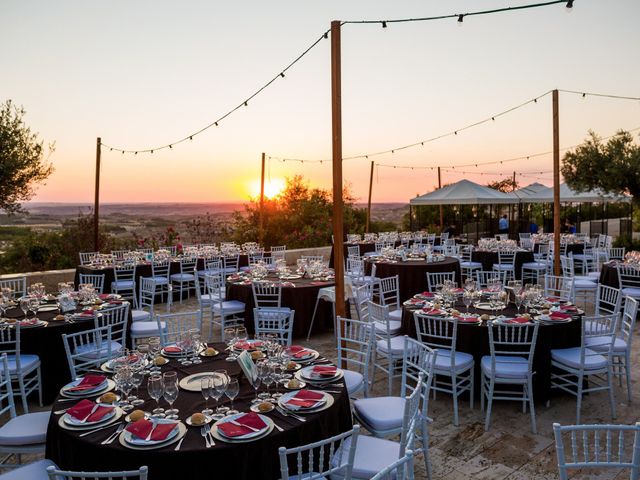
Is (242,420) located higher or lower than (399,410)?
higher

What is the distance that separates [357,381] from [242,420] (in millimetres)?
1532

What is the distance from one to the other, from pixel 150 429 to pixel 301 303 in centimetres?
491

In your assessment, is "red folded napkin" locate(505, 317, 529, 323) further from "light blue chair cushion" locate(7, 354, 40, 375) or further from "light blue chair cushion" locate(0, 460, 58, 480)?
"light blue chair cushion" locate(7, 354, 40, 375)

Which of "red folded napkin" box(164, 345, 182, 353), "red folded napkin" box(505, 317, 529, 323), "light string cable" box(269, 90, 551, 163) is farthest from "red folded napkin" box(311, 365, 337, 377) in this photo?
"light string cable" box(269, 90, 551, 163)

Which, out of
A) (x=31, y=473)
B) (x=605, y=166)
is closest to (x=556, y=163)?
(x=605, y=166)

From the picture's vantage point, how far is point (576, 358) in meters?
4.69

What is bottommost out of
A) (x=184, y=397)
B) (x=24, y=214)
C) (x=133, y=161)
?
(x=184, y=397)

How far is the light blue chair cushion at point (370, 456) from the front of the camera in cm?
276

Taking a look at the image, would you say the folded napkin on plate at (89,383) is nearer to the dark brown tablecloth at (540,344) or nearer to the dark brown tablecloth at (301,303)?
the dark brown tablecloth at (540,344)

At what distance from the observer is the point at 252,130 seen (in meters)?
14.9

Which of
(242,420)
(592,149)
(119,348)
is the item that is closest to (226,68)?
(119,348)

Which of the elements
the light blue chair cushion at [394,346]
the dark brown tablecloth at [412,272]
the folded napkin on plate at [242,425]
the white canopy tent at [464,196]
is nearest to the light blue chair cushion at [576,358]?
the light blue chair cushion at [394,346]

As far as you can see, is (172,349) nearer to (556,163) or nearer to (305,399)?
(305,399)

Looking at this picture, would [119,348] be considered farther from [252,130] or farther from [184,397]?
[252,130]
